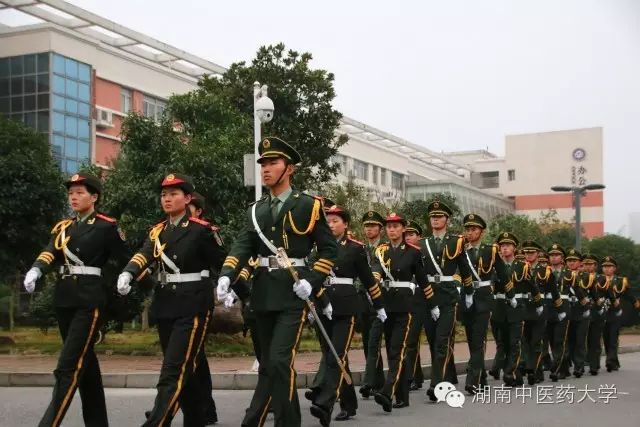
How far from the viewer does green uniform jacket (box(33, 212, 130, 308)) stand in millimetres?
8539

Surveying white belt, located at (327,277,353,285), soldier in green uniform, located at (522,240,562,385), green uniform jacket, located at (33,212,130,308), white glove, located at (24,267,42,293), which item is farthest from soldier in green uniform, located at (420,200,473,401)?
white glove, located at (24,267,42,293)

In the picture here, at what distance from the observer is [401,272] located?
12.1 meters

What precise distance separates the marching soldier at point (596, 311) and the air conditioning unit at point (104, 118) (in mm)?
36726

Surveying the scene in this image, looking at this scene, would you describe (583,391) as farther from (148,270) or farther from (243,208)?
(243,208)

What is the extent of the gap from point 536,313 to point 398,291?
435 cm

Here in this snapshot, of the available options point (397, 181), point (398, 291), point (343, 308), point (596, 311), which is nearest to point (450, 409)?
point (398, 291)

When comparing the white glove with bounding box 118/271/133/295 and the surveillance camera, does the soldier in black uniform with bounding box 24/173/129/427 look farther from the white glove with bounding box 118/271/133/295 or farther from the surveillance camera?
the surveillance camera

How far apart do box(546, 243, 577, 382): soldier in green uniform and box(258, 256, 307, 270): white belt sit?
929 centimetres

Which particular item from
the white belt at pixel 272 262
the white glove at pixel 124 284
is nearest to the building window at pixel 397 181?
the white belt at pixel 272 262

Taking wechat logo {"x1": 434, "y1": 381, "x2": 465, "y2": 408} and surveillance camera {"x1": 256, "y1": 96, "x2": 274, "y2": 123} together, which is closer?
wechat logo {"x1": 434, "y1": 381, "x2": 465, "y2": 408}

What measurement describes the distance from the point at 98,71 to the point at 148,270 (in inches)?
1788

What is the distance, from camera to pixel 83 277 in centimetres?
862

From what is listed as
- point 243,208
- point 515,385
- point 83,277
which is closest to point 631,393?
point 515,385

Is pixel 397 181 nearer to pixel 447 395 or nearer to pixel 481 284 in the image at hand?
pixel 481 284
